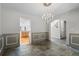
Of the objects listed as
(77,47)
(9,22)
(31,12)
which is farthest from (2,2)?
(77,47)

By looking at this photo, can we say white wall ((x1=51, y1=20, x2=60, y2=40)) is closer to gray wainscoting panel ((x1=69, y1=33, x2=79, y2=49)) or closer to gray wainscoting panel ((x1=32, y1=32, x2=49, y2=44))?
gray wainscoting panel ((x1=32, y1=32, x2=49, y2=44))

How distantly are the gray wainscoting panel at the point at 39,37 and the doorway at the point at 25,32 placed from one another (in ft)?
0.29

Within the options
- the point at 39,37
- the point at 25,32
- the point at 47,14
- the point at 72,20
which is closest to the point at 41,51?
the point at 39,37

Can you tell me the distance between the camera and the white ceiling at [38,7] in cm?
161

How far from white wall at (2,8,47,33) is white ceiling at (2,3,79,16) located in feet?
0.23

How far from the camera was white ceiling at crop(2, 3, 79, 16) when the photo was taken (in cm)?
161

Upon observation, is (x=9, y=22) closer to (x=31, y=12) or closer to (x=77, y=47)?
(x=31, y=12)

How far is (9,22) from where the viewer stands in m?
1.60

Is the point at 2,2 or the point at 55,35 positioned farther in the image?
the point at 55,35

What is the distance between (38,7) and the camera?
164 centimetres

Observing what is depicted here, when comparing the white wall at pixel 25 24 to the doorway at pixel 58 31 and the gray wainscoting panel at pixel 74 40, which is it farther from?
the gray wainscoting panel at pixel 74 40

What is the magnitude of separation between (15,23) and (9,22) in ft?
0.33

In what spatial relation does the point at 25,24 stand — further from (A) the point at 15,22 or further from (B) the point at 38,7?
(B) the point at 38,7

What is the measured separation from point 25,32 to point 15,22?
9.8 inches
